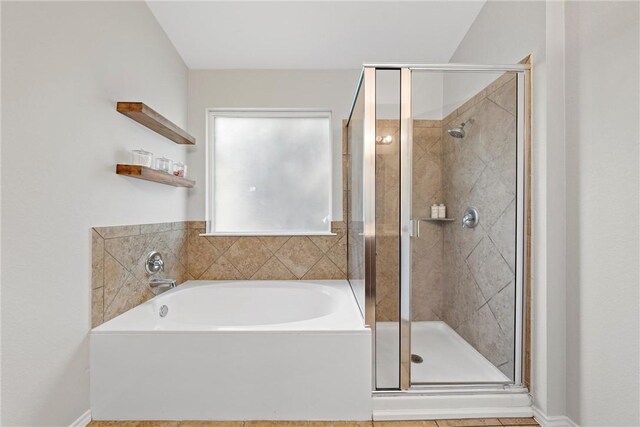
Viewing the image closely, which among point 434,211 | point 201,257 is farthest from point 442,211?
point 201,257

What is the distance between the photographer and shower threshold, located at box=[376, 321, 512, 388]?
5.69ft

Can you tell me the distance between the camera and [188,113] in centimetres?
291

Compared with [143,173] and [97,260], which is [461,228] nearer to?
[143,173]

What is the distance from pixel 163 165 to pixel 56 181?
0.80 m

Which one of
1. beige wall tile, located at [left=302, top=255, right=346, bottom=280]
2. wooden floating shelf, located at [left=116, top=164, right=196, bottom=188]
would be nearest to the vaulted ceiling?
wooden floating shelf, located at [left=116, top=164, right=196, bottom=188]

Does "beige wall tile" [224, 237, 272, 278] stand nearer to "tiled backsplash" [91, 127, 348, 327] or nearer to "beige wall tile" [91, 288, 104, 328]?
"tiled backsplash" [91, 127, 348, 327]

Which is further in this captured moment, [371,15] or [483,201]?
[371,15]

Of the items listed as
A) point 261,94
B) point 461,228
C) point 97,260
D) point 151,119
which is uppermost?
point 261,94

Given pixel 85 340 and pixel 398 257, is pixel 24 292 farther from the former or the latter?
pixel 398 257

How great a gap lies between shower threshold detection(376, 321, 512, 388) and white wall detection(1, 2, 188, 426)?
1.53 metres

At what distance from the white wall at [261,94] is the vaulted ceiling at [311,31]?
0.25 feet

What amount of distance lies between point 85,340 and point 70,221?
2.03 ft

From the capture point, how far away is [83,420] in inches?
62.8

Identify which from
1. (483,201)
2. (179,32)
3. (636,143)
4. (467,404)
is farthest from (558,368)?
(179,32)
